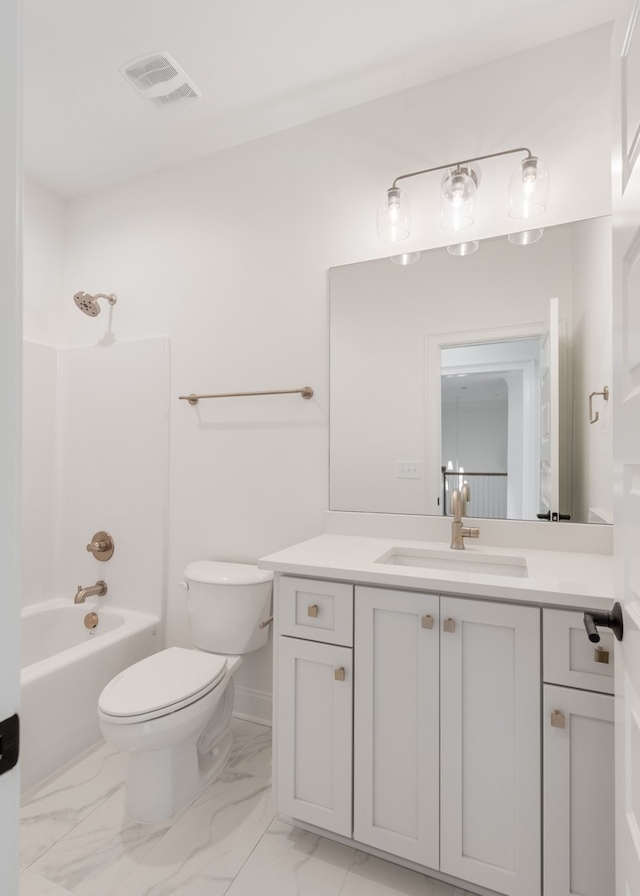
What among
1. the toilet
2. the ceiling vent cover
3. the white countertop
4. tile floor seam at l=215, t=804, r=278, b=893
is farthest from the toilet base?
the ceiling vent cover

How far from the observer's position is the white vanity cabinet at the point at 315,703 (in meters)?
1.35

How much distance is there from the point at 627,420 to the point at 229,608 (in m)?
1.57

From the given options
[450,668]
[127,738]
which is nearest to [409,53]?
[450,668]

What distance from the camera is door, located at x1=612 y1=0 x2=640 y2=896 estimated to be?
74cm

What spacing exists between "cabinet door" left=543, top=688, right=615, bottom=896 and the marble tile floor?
373mm

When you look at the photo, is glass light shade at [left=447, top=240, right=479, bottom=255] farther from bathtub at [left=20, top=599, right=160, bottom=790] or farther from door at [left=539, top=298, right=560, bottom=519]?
bathtub at [left=20, top=599, right=160, bottom=790]

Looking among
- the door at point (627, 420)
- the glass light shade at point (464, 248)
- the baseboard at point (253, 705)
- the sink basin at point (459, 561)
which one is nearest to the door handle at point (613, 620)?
the door at point (627, 420)

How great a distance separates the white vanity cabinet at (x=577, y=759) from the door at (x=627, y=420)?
0.64 feet

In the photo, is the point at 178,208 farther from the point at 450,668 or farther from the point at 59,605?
the point at 450,668

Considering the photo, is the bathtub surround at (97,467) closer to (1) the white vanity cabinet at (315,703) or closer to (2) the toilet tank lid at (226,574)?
(2) the toilet tank lid at (226,574)

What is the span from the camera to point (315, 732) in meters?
1.40

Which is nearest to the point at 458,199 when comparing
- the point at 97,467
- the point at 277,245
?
the point at 277,245

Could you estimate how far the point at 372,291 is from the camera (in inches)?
74.9

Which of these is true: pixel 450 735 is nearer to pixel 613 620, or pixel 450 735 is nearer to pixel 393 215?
pixel 613 620
